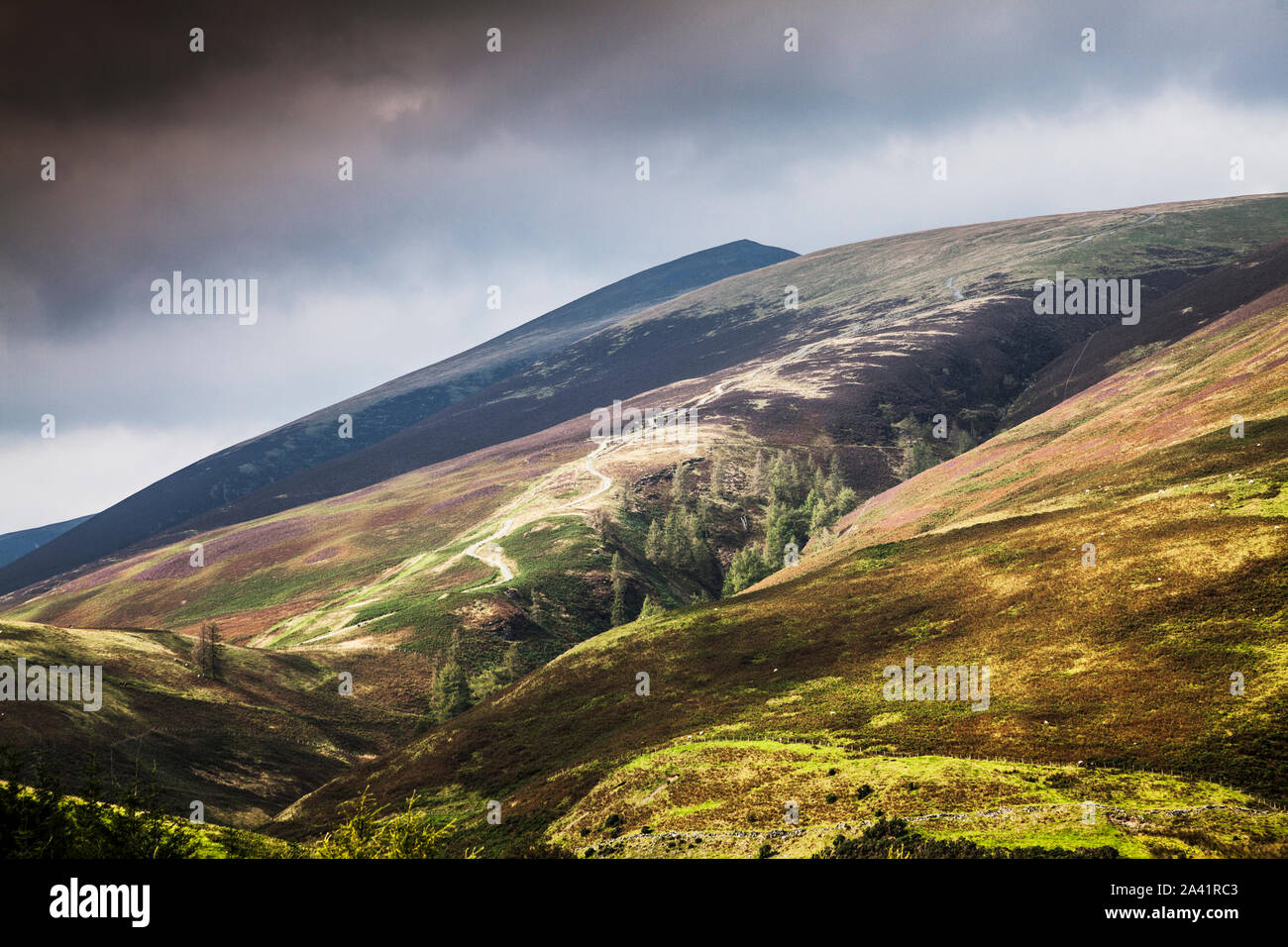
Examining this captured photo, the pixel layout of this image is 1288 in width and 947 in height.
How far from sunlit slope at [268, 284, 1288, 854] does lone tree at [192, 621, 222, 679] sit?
94.3ft

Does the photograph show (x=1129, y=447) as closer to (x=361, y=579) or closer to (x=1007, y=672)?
(x=1007, y=672)

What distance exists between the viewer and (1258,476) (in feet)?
130

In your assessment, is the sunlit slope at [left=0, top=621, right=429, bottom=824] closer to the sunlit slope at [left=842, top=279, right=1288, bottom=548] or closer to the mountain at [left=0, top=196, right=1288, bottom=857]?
the mountain at [left=0, top=196, right=1288, bottom=857]

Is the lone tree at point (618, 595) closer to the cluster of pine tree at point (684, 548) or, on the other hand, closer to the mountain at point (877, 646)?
the mountain at point (877, 646)

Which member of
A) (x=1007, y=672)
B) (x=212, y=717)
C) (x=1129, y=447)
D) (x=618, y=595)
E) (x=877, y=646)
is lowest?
(x=212, y=717)

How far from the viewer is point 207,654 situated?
72562 mm

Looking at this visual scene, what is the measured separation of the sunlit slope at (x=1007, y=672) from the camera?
23141 millimetres

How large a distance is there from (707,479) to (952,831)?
388ft

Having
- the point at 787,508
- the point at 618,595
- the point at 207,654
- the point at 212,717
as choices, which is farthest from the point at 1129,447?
the point at 207,654

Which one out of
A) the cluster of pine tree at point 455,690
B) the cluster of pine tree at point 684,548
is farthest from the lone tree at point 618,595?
the cluster of pine tree at point 455,690

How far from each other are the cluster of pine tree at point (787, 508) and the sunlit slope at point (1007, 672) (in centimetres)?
3061

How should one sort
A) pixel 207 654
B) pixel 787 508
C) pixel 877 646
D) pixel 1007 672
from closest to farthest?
pixel 1007 672 < pixel 877 646 < pixel 207 654 < pixel 787 508

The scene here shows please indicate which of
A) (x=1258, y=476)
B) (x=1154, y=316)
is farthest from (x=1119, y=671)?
(x=1154, y=316)

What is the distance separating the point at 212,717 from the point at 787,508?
272 ft
